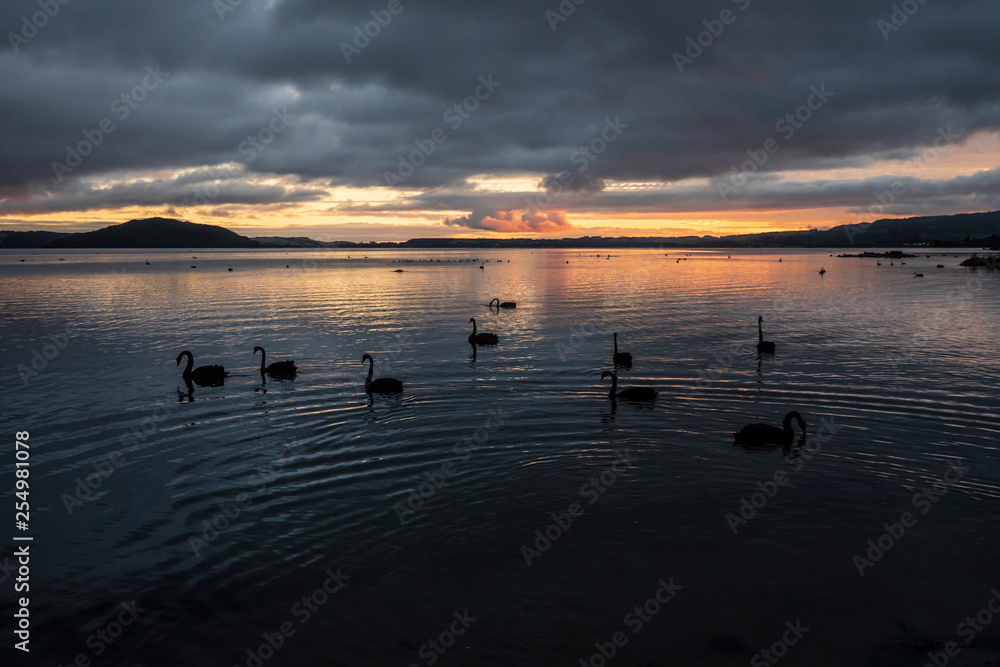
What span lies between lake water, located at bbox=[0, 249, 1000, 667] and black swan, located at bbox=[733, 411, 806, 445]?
41cm

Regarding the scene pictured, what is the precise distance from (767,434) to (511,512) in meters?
7.81

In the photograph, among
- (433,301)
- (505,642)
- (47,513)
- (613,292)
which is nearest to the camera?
(505,642)

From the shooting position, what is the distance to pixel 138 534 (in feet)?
38.0

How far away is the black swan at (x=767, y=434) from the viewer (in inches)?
634

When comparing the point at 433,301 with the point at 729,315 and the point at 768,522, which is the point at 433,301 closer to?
the point at 729,315

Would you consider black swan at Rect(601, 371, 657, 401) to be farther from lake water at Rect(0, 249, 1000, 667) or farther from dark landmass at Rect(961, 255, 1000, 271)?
dark landmass at Rect(961, 255, 1000, 271)

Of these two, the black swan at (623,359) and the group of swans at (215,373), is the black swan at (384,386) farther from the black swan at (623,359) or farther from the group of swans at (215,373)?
the black swan at (623,359)

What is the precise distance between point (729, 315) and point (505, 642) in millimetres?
41188

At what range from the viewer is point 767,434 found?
16.2 meters

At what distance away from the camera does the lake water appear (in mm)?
8672

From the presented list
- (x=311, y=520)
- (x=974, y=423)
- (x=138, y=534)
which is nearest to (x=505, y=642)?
(x=311, y=520)

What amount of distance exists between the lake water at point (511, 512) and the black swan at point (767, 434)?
407 millimetres

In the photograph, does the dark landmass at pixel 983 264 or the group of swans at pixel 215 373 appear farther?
the dark landmass at pixel 983 264

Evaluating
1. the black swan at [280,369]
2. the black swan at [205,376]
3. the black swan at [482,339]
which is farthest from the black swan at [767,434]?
the black swan at [205,376]
